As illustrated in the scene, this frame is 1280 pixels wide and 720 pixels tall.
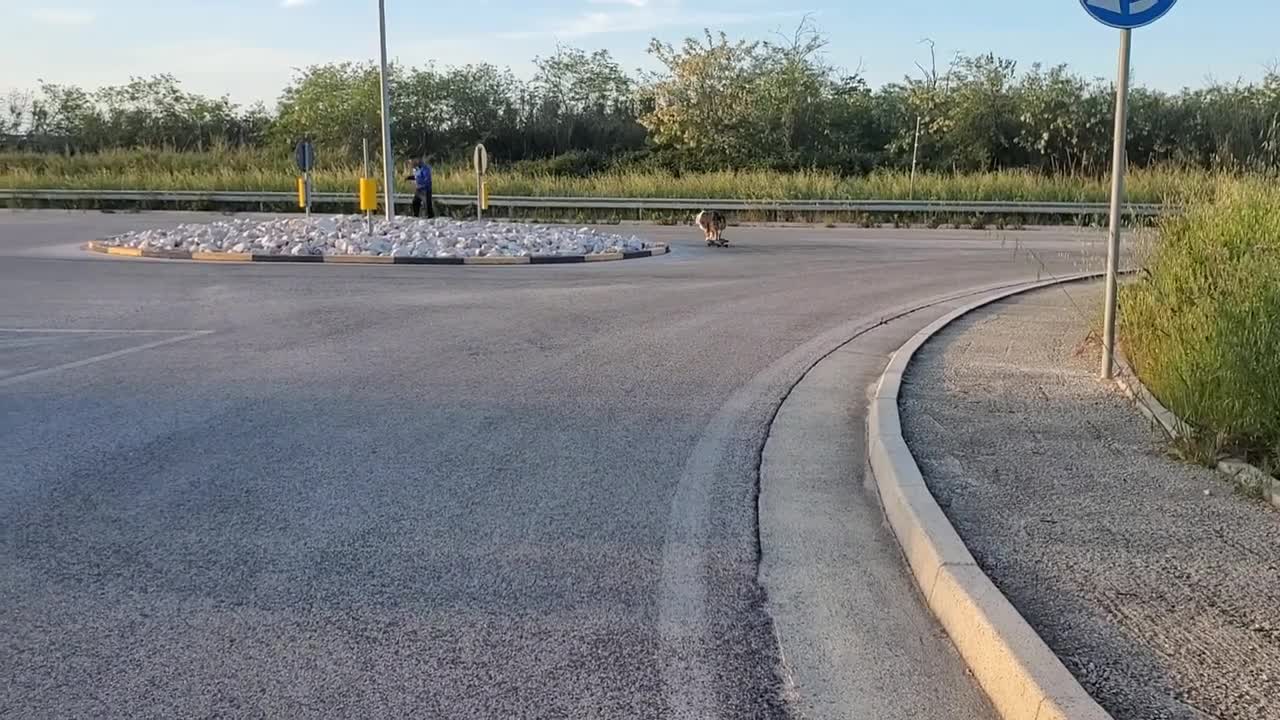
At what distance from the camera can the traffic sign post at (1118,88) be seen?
22.9 feet

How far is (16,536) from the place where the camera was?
4.92 meters

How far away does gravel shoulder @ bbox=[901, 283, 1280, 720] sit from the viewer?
11.2 feet

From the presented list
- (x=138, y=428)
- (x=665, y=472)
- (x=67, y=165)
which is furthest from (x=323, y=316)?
(x=67, y=165)

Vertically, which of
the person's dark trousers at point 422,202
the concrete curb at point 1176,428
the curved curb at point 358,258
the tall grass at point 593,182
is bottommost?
the concrete curb at point 1176,428

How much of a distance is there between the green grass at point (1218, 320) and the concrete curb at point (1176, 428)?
0.07 m

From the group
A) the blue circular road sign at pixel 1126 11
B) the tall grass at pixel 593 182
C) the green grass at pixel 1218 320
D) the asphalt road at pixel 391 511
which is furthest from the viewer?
the tall grass at pixel 593 182

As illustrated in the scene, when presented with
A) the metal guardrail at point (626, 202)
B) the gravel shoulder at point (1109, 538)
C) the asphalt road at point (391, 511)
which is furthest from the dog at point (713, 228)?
the gravel shoulder at point (1109, 538)

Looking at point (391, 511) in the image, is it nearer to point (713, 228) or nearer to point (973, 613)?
point (973, 613)

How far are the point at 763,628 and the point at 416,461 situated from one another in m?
2.83

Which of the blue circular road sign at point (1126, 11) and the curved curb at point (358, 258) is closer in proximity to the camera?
the blue circular road sign at point (1126, 11)

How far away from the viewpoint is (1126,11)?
7.02 m

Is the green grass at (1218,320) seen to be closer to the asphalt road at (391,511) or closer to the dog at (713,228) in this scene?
the asphalt road at (391,511)

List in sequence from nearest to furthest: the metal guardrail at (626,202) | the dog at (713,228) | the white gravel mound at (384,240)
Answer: the white gravel mound at (384,240), the dog at (713,228), the metal guardrail at (626,202)

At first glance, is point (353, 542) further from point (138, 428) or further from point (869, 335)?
point (869, 335)
